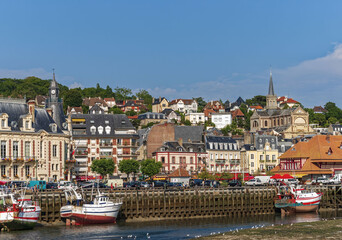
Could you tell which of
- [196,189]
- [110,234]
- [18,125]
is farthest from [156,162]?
[110,234]

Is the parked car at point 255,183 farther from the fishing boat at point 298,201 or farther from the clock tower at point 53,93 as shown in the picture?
the clock tower at point 53,93

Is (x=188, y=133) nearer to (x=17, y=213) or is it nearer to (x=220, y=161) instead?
(x=220, y=161)

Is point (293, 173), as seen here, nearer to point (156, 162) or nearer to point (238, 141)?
point (156, 162)

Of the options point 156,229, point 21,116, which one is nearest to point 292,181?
point 156,229

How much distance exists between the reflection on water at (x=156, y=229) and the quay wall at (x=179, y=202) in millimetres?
2227

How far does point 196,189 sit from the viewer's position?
70.8 metres

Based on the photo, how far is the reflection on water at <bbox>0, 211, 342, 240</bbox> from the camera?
52.0m

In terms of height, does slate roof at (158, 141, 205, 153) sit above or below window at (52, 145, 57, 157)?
above

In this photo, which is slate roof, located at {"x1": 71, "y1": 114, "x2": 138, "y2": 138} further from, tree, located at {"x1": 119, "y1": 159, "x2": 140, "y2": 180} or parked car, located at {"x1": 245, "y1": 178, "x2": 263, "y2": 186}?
parked car, located at {"x1": 245, "y1": 178, "x2": 263, "y2": 186}

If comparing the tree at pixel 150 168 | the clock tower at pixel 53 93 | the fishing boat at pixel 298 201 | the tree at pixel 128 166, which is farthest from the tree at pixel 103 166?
the fishing boat at pixel 298 201

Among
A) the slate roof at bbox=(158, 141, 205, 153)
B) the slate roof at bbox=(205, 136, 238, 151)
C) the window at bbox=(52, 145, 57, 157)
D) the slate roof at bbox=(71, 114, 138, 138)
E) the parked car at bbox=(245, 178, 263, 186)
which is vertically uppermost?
the slate roof at bbox=(71, 114, 138, 138)

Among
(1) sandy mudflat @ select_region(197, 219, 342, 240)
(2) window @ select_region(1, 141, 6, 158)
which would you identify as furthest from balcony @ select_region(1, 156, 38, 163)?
(1) sandy mudflat @ select_region(197, 219, 342, 240)

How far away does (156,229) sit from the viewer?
187ft

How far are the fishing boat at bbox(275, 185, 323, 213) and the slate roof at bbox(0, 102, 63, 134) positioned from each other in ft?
122
